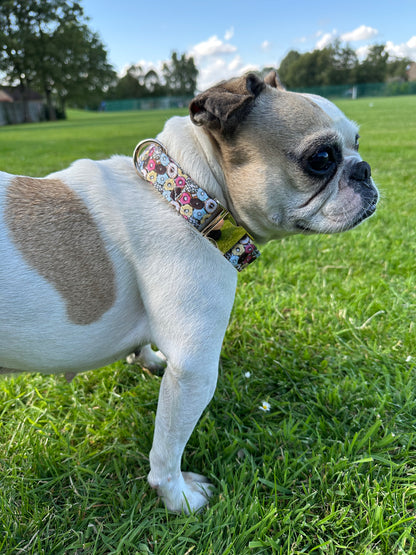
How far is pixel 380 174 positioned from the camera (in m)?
7.33

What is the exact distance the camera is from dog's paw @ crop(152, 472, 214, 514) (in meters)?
1.82

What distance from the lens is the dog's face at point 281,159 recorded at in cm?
171

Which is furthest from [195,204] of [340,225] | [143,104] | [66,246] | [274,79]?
[143,104]

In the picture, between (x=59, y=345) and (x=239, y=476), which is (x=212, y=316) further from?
(x=239, y=476)

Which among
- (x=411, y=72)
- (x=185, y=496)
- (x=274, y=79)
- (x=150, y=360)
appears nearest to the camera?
(x=185, y=496)

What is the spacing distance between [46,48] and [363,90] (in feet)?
120

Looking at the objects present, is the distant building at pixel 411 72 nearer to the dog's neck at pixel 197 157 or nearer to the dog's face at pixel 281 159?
the dog's face at pixel 281 159

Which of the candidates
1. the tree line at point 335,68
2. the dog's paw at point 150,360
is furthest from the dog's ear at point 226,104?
the tree line at point 335,68

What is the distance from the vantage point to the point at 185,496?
1827 millimetres

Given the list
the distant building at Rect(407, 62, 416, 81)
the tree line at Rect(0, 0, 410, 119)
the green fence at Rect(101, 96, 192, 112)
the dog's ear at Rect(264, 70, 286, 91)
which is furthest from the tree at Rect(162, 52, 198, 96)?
the dog's ear at Rect(264, 70, 286, 91)

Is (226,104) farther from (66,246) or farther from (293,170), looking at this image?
(66,246)

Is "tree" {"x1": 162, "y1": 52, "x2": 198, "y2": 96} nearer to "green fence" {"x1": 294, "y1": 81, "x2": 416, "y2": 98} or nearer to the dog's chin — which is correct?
"green fence" {"x1": 294, "y1": 81, "x2": 416, "y2": 98}

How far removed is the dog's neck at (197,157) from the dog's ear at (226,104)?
10cm

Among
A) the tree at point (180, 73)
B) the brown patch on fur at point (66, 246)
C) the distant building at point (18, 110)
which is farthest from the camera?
the tree at point (180, 73)
